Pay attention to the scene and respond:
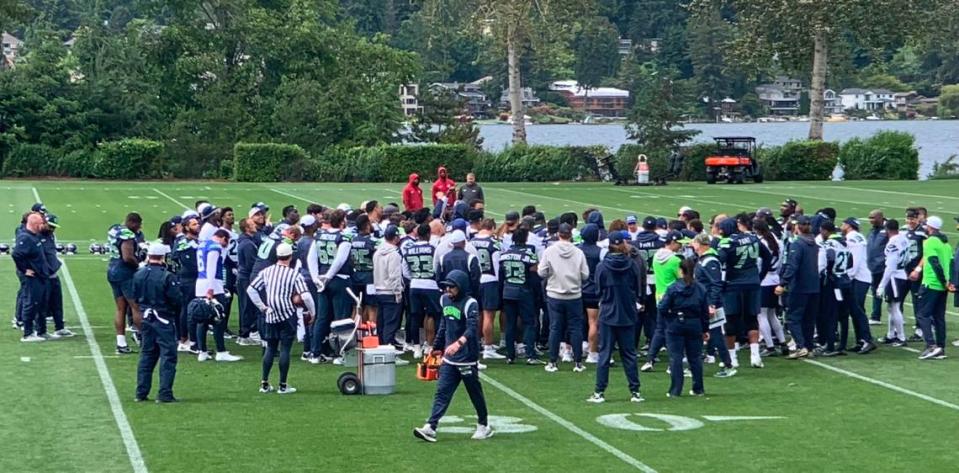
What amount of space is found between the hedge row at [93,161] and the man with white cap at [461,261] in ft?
146

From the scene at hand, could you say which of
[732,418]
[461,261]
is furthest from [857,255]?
[461,261]

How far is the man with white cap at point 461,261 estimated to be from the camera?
58.3 feet

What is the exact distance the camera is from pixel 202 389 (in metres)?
17.3

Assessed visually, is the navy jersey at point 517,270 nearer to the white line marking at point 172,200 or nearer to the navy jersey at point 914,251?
the navy jersey at point 914,251

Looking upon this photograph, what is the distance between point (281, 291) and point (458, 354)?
9.57ft

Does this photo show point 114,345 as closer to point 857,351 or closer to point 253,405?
point 253,405

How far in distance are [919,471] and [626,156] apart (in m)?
46.2

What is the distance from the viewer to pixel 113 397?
16797mm

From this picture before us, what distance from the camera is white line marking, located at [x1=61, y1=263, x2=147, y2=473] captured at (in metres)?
13.8

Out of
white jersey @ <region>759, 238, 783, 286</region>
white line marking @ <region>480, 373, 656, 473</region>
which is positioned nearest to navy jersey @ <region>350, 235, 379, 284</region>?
white line marking @ <region>480, 373, 656, 473</region>

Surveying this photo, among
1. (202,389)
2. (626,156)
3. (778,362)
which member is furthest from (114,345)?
(626,156)

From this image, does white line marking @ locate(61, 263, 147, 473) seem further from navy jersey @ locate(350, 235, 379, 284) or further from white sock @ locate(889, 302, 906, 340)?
white sock @ locate(889, 302, 906, 340)

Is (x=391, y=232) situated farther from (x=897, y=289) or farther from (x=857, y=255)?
(x=897, y=289)

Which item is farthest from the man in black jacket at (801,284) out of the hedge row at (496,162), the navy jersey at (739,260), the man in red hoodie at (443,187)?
the hedge row at (496,162)
